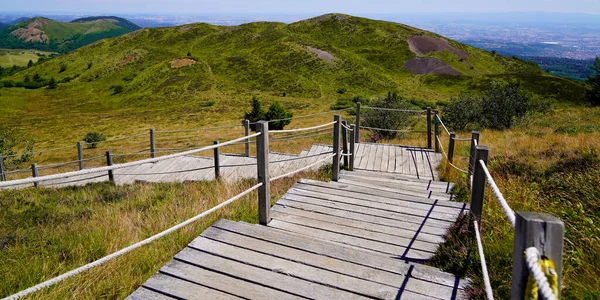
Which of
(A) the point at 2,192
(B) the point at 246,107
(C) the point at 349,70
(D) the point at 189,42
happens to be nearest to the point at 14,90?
(D) the point at 189,42

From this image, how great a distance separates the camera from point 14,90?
7331 cm

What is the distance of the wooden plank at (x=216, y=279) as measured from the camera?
298 centimetres

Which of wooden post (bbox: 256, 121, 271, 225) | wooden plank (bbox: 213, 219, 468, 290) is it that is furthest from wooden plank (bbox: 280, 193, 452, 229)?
wooden plank (bbox: 213, 219, 468, 290)

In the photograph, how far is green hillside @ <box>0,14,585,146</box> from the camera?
56031 mm

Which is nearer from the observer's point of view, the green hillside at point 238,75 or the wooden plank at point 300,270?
the wooden plank at point 300,270

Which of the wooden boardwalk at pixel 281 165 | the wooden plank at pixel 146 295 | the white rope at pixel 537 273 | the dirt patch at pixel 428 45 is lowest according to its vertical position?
the wooden boardwalk at pixel 281 165

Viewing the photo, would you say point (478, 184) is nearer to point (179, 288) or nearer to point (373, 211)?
point (373, 211)

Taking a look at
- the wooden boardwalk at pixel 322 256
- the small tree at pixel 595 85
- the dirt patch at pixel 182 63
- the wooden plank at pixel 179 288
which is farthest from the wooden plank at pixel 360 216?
the dirt patch at pixel 182 63

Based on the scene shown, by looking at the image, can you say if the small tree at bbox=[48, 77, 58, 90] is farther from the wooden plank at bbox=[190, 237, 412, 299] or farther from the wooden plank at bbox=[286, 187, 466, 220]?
the wooden plank at bbox=[190, 237, 412, 299]

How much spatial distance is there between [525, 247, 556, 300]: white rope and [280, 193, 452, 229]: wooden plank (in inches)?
125

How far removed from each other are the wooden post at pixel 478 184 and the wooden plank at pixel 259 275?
5.74ft

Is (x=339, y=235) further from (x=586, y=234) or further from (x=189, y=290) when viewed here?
(x=586, y=234)

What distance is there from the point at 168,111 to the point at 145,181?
146ft

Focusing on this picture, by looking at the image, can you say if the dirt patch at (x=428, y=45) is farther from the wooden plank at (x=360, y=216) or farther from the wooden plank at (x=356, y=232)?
the wooden plank at (x=356, y=232)
